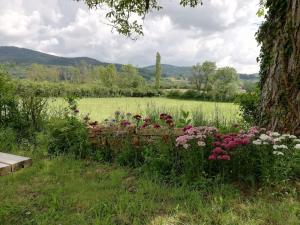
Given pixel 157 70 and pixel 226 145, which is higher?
pixel 157 70

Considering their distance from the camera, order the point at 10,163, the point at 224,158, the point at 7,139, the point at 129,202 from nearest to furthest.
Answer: the point at 10,163
the point at 129,202
the point at 224,158
the point at 7,139

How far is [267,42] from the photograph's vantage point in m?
4.56

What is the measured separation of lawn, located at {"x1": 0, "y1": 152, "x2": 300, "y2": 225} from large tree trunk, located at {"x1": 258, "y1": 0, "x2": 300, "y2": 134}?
1153 millimetres

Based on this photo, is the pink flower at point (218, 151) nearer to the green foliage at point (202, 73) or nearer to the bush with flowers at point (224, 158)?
the bush with flowers at point (224, 158)

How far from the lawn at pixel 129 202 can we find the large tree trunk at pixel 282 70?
3.78 ft

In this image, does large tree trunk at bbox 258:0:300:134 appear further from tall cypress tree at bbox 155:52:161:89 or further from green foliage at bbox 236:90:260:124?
tall cypress tree at bbox 155:52:161:89

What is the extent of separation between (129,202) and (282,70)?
2699 millimetres

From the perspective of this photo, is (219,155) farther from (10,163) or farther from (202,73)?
(202,73)

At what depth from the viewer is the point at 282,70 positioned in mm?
4074

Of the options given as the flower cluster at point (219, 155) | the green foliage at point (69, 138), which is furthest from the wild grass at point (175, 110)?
the flower cluster at point (219, 155)

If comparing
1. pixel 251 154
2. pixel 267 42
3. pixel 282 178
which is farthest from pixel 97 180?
pixel 267 42

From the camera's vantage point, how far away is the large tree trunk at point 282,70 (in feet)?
12.9

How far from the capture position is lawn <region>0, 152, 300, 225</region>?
266 centimetres

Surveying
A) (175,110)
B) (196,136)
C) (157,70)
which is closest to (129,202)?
(196,136)
